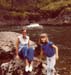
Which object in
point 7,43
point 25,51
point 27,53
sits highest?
point 25,51

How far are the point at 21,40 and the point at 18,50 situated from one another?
21.3 inches

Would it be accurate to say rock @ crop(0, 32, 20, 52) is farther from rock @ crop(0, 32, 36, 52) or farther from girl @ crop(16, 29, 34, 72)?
girl @ crop(16, 29, 34, 72)

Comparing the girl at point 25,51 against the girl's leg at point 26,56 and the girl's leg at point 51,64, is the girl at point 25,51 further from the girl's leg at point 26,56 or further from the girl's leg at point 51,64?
the girl's leg at point 51,64

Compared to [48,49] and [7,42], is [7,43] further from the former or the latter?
[48,49]

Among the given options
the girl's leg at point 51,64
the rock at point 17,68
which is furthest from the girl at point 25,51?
the girl's leg at point 51,64

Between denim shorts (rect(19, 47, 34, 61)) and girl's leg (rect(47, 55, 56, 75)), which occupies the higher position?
denim shorts (rect(19, 47, 34, 61))

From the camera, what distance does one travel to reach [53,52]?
1864cm

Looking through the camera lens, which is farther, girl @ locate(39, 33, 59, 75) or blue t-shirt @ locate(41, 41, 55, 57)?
blue t-shirt @ locate(41, 41, 55, 57)

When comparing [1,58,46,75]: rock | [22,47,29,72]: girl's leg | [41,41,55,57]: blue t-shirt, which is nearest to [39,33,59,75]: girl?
[41,41,55,57]: blue t-shirt

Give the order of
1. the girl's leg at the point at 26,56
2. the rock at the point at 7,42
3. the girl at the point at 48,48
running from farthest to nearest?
the rock at the point at 7,42 < the girl's leg at the point at 26,56 < the girl at the point at 48,48

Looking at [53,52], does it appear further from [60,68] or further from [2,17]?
[2,17]

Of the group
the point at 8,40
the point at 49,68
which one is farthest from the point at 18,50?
the point at 8,40

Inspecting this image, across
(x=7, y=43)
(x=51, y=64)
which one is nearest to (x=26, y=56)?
(x=51, y=64)

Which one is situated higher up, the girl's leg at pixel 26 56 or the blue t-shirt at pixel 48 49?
the blue t-shirt at pixel 48 49
